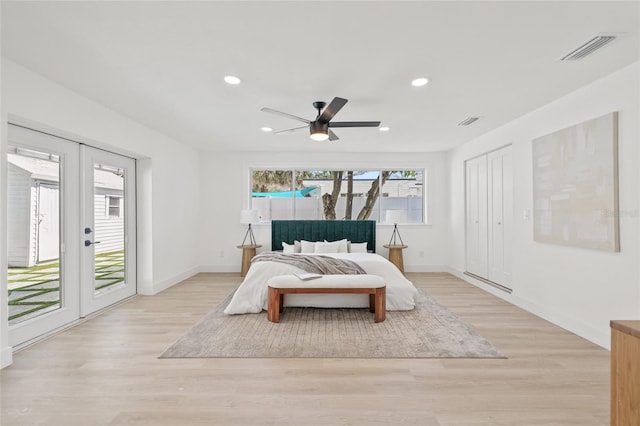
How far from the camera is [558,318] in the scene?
134 inches

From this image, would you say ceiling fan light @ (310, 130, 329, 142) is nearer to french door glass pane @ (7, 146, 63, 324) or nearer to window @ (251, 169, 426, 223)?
french door glass pane @ (7, 146, 63, 324)

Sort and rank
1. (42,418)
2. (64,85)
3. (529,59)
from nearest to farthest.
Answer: (42,418) < (529,59) < (64,85)

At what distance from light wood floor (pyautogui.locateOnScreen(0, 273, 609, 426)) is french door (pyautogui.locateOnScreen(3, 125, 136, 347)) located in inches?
16.8

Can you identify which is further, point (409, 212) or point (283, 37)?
point (409, 212)

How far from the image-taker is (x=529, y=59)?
2.51 m

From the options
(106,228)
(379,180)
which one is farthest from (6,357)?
(379,180)

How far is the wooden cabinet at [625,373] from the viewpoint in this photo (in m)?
1.17

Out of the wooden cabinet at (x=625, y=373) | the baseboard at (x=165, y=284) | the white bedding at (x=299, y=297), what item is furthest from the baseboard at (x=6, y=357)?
the wooden cabinet at (x=625, y=373)

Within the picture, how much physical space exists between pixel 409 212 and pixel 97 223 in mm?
5491

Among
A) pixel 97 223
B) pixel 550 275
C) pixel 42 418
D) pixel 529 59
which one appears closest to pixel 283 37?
pixel 529 59

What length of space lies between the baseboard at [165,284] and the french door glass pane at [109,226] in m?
0.39

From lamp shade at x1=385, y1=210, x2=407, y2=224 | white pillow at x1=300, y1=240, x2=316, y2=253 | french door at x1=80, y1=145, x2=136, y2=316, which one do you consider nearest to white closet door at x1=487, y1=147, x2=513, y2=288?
lamp shade at x1=385, y1=210, x2=407, y2=224

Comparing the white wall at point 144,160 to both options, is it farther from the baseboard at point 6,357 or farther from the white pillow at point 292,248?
the white pillow at point 292,248

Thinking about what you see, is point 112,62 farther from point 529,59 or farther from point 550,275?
point 550,275
